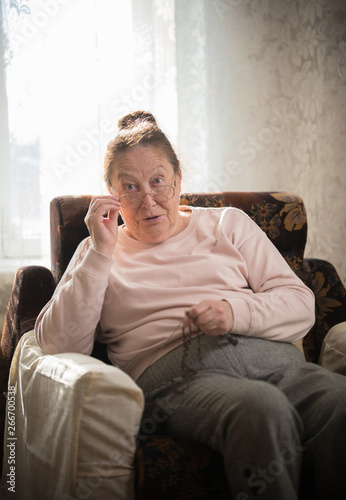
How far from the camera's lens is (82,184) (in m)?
2.22

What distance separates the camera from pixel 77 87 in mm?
2186

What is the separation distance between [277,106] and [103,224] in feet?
5.13

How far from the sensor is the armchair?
1036 millimetres

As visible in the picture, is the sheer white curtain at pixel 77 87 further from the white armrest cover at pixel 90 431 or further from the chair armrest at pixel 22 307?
the white armrest cover at pixel 90 431

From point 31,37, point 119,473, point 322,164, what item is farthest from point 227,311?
point 322,164

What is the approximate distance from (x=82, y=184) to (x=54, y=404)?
50.3 inches

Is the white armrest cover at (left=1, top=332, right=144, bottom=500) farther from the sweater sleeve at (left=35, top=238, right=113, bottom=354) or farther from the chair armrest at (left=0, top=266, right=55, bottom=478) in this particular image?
the chair armrest at (left=0, top=266, right=55, bottom=478)

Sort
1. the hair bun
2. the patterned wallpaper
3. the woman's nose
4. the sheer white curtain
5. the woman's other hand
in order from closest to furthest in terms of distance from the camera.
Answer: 1. the woman's other hand
2. the woman's nose
3. the hair bun
4. the sheer white curtain
5. the patterned wallpaper

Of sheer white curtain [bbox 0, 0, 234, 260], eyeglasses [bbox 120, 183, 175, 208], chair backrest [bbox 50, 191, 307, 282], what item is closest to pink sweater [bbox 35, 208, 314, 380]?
eyeglasses [bbox 120, 183, 175, 208]

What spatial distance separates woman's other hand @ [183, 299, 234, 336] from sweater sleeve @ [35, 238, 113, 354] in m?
0.25

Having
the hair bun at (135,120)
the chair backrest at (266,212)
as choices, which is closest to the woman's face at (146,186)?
the hair bun at (135,120)

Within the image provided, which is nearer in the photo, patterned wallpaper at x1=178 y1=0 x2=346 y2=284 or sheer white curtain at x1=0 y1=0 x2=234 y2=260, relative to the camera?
sheer white curtain at x1=0 y1=0 x2=234 y2=260

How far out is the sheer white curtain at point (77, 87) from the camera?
2.09m

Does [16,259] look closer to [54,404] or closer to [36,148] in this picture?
[36,148]
